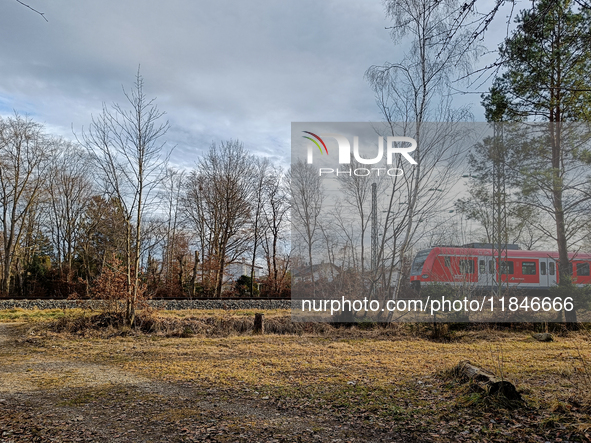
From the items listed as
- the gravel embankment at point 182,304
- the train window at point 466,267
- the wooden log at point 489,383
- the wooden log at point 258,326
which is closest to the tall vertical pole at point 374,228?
the train window at point 466,267

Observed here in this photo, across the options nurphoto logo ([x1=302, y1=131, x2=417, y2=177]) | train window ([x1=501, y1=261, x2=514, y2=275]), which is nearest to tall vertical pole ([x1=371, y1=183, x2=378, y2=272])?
nurphoto logo ([x1=302, y1=131, x2=417, y2=177])

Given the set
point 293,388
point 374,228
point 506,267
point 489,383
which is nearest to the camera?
point 489,383

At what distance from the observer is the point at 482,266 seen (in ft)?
46.4

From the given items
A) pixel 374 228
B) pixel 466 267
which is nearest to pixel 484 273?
pixel 466 267

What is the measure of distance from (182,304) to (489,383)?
41.4 feet

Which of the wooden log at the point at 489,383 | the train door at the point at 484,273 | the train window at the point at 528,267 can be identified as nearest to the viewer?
the wooden log at the point at 489,383

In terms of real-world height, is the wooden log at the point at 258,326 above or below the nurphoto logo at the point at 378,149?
below

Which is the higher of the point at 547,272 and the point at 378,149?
the point at 378,149

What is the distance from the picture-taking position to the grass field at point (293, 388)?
3.97 m

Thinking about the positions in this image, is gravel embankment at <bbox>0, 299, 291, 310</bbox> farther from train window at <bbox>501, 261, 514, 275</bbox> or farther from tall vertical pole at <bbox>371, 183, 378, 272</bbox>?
train window at <bbox>501, 261, 514, 275</bbox>

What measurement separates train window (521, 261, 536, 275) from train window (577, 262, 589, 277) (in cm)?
187

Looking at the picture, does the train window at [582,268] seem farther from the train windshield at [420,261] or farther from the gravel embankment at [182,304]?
the gravel embankment at [182,304]

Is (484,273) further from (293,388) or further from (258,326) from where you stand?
(293,388)

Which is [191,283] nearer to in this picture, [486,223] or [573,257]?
[486,223]
